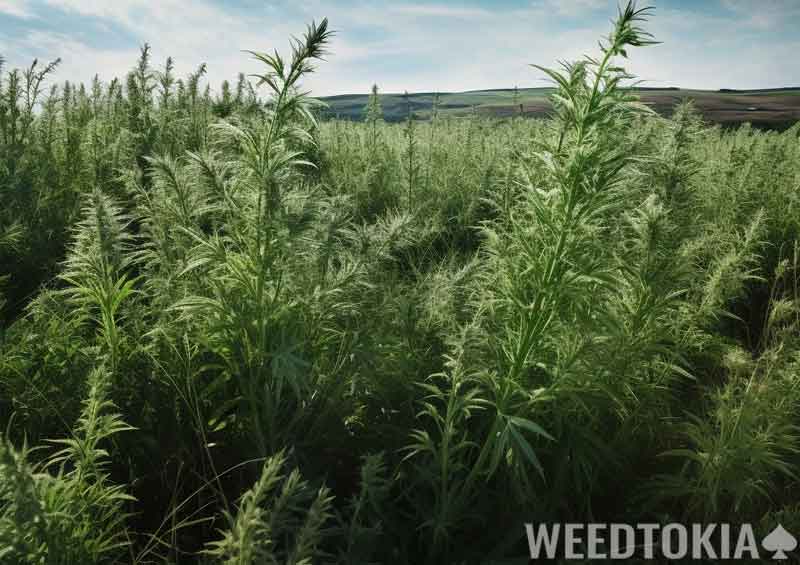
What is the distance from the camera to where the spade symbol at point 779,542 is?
75.4 inches

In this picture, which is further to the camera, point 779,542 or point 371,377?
point 371,377

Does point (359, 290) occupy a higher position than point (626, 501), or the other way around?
point (359, 290)

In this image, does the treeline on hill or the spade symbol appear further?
the spade symbol

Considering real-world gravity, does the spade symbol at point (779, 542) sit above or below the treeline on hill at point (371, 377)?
below

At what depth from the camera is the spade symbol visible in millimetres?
1915

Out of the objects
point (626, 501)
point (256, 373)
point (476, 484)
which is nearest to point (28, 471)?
point (256, 373)

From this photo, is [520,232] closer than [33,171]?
Yes

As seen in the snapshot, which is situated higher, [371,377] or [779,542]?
[371,377]

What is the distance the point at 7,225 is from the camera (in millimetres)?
3119

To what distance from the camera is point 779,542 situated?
1935mm

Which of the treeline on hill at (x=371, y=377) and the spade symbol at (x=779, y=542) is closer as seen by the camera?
the treeline on hill at (x=371, y=377)

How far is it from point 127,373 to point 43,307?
20.2 inches

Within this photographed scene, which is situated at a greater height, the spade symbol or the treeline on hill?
the treeline on hill

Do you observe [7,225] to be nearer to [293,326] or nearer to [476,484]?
[293,326]
